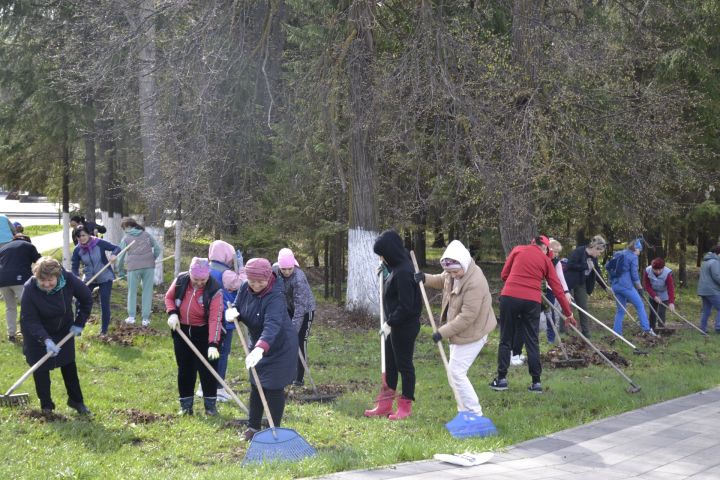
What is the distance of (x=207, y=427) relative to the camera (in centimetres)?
781

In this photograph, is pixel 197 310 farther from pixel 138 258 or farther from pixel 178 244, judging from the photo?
pixel 178 244

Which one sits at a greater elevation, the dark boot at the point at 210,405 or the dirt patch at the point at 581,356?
the dark boot at the point at 210,405

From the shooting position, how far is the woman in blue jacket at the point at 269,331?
6.74 meters

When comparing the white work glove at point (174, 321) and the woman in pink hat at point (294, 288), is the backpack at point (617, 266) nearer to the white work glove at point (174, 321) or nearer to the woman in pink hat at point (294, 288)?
the woman in pink hat at point (294, 288)

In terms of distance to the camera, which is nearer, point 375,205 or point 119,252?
point 119,252

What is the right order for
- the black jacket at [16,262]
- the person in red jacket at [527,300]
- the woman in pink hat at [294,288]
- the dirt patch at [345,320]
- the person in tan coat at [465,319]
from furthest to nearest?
the dirt patch at [345,320], the black jacket at [16,262], the person in red jacket at [527,300], the woman in pink hat at [294,288], the person in tan coat at [465,319]

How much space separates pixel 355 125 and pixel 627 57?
5006mm

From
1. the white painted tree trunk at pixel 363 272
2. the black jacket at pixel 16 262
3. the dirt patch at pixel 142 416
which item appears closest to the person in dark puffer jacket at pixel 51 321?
the dirt patch at pixel 142 416

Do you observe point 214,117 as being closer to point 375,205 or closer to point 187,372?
point 375,205

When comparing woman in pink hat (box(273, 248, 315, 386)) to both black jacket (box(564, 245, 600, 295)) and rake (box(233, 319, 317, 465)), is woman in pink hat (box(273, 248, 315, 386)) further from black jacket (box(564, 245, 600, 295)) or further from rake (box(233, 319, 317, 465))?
black jacket (box(564, 245, 600, 295))

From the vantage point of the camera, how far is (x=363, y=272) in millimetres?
15539

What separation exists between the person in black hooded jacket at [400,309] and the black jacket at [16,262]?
553 centimetres

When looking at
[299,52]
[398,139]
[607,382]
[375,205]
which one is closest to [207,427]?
[607,382]

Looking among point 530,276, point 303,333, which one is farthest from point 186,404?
point 530,276
